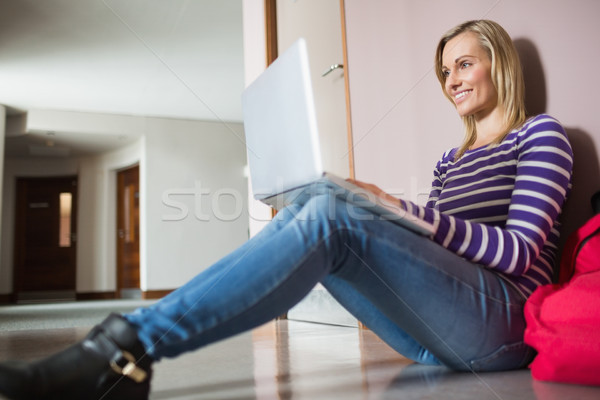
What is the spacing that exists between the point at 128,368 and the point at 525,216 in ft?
2.44

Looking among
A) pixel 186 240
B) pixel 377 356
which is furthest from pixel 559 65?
pixel 186 240

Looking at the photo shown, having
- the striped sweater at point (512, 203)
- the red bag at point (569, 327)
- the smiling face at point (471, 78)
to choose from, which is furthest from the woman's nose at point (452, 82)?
the red bag at point (569, 327)

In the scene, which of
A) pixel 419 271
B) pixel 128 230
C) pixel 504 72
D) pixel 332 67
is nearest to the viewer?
pixel 419 271

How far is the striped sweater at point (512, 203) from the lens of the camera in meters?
0.93

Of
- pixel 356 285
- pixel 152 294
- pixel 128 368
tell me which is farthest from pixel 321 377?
pixel 152 294

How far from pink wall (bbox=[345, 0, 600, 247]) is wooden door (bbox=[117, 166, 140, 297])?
5.80 metres

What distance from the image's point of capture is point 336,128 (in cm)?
247

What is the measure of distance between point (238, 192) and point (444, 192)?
6.24m

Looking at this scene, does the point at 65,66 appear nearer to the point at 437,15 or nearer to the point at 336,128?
the point at 336,128

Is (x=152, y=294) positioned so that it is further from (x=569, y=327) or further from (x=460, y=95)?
(x=569, y=327)

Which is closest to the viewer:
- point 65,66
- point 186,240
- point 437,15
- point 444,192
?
point 444,192

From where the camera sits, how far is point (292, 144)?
869mm

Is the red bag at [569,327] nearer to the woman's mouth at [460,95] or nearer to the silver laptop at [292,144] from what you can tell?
the silver laptop at [292,144]

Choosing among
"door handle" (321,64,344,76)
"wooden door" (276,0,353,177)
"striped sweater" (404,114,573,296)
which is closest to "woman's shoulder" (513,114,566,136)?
"striped sweater" (404,114,573,296)
